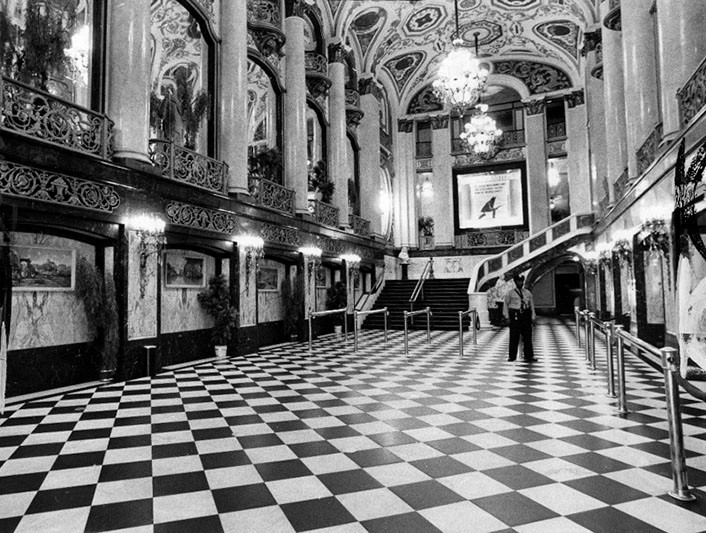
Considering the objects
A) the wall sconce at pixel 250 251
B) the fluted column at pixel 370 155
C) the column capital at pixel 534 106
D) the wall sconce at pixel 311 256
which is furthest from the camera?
the column capital at pixel 534 106

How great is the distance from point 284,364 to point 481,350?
173 inches

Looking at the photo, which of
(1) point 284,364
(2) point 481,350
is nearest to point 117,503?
(1) point 284,364

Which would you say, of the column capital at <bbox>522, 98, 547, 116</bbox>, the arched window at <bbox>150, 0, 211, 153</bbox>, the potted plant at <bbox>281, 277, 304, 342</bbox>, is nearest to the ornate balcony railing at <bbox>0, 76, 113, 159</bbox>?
the arched window at <bbox>150, 0, 211, 153</bbox>

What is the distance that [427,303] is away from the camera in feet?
57.1

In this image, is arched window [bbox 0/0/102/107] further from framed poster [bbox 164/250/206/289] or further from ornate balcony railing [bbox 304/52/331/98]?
ornate balcony railing [bbox 304/52/331/98]

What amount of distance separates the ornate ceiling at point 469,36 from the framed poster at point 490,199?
4.15m

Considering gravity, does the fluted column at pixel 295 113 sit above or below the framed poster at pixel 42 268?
above

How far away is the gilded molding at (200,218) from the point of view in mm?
8457

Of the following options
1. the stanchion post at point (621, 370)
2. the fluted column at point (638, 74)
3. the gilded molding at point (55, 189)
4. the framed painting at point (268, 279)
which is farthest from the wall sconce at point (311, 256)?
the stanchion post at point (621, 370)

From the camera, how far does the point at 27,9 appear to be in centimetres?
676

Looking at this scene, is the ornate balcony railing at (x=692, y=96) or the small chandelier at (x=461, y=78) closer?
the ornate balcony railing at (x=692, y=96)

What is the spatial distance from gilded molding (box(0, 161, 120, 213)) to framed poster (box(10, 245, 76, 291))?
78 centimetres

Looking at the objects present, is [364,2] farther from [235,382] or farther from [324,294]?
[235,382]

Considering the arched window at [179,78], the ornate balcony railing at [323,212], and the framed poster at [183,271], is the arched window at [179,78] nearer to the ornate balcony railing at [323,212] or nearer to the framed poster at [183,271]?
the framed poster at [183,271]
